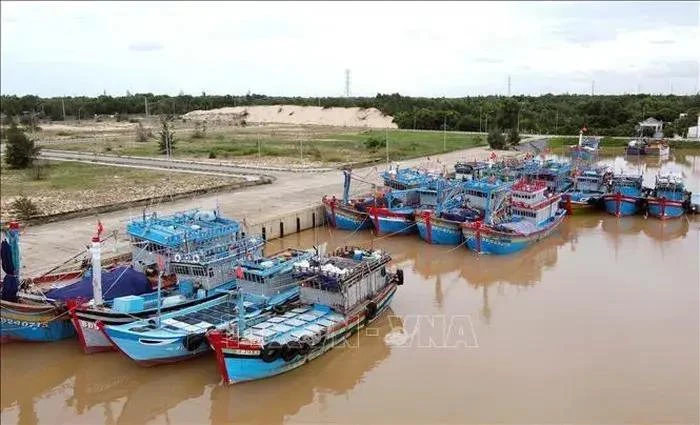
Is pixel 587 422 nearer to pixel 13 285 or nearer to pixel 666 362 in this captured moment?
pixel 666 362

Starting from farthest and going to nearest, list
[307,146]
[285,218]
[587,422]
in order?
[307,146] < [285,218] < [587,422]

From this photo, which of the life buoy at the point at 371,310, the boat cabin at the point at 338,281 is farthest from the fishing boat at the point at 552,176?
the life buoy at the point at 371,310

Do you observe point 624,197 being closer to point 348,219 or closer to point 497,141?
point 348,219

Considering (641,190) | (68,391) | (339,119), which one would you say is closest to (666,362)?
(68,391)

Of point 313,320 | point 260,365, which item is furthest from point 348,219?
point 260,365

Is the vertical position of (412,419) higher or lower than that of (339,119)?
lower

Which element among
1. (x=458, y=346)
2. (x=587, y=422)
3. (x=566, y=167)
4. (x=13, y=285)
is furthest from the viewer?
(x=566, y=167)

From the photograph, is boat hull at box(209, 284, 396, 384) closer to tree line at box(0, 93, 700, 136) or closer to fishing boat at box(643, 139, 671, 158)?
fishing boat at box(643, 139, 671, 158)
